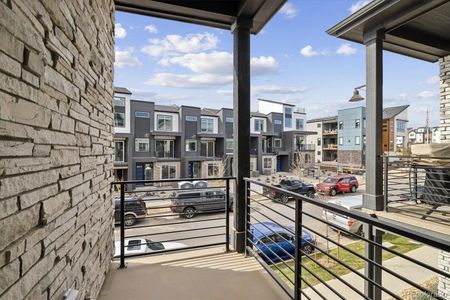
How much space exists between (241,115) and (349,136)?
22457 mm

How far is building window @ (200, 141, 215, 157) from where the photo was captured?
1845cm

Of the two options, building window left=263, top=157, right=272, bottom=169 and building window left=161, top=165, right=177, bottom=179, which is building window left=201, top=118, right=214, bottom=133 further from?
building window left=263, top=157, right=272, bottom=169

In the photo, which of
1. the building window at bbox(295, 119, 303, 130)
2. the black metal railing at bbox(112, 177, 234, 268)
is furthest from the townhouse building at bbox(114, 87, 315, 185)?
the black metal railing at bbox(112, 177, 234, 268)

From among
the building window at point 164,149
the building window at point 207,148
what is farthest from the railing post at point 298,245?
the building window at point 207,148

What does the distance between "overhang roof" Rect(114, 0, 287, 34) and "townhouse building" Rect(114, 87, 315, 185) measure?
11752 mm

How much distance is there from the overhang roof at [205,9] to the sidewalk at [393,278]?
4.41m

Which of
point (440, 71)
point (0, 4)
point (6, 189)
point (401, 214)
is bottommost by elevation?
point (401, 214)

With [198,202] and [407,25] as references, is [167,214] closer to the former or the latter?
[198,202]

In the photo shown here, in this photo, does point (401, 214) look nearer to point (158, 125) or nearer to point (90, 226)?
point (90, 226)

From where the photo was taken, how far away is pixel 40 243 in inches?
37.4

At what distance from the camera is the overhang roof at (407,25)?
2.99 meters

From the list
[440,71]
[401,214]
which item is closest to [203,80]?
[440,71]

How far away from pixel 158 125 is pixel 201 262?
15187 mm

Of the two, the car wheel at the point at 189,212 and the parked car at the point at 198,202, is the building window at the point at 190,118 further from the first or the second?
the parked car at the point at 198,202
